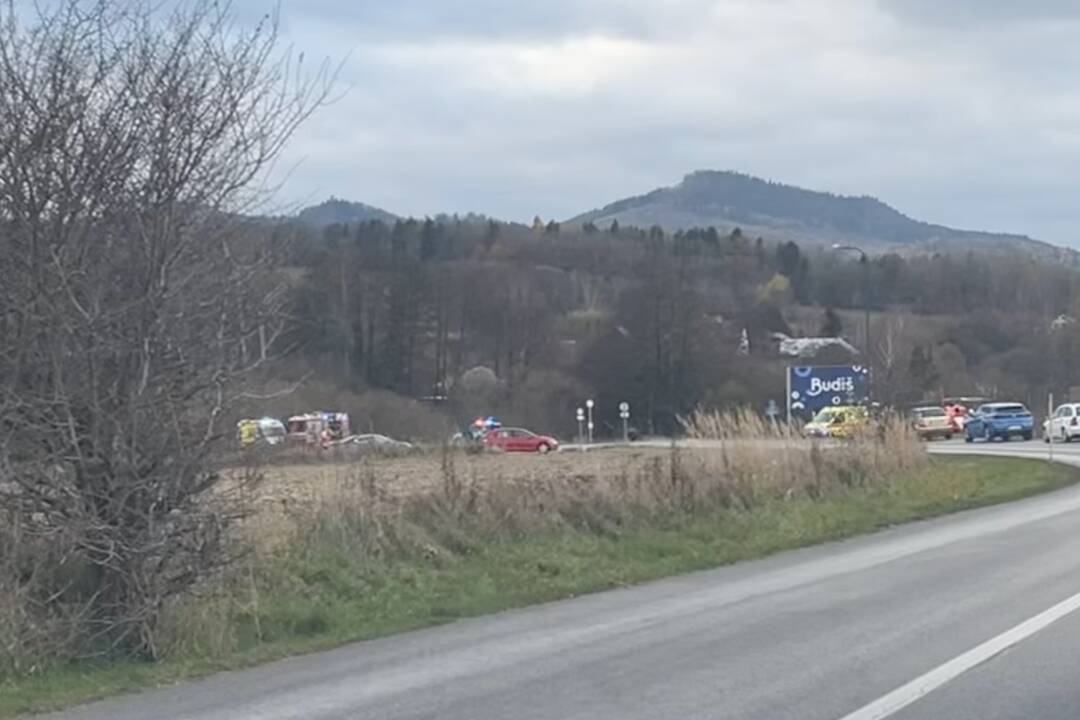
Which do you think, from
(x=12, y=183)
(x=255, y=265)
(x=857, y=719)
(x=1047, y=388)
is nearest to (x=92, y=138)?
(x=12, y=183)

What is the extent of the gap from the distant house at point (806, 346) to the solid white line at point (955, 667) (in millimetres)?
87390

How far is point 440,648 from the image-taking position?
12.4 m

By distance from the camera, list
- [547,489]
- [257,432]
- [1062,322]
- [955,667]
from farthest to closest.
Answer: [1062,322], [547,489], [257,432], [955,667]

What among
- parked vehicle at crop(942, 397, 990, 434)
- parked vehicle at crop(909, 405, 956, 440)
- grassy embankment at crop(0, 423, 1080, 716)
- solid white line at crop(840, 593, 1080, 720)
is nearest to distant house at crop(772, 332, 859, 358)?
parked vehicle at crop(942, 397, 990, 434)

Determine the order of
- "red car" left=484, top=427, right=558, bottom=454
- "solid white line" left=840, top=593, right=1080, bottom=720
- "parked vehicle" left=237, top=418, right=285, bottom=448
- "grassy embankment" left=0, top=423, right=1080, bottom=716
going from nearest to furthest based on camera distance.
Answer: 1. "solid white line" left=840, top=593, right=1080, bottom=720
2. "grassy embankment" left=0, top=423, right=1080, bottom=716
3. "parked vehicle" left=237, top=418, right=285, bottom=448
4. "red car" left=484, top=427, right=558, bottom=454

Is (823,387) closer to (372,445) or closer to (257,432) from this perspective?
(372,445)

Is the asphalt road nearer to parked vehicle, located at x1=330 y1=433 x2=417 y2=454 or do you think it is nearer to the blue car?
parked vehicle, located at x1=330 y1=433 x2=417 y2=454

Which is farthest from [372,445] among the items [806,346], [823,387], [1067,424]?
[806,346]

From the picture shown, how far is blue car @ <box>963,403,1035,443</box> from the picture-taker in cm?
6700

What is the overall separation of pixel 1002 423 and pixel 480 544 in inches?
2061

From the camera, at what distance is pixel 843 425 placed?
3562cm

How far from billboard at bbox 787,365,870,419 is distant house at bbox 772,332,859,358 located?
166 ft

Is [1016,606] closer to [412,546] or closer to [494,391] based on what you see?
[412,546]

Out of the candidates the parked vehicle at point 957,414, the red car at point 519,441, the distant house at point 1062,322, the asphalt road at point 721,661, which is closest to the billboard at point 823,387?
the red car at point 519,441
